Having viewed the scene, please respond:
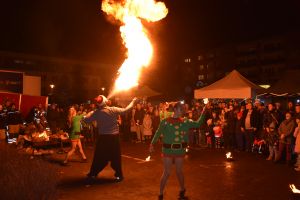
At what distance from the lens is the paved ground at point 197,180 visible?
8.33 metres

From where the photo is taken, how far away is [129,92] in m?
26.2

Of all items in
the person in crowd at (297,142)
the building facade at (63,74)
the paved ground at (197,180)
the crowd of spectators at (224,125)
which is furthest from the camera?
the building facade at (63,74)

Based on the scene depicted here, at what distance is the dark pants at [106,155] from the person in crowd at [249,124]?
7.07 metres

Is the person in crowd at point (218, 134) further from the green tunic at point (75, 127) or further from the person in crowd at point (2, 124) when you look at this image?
the person in crowd at point (2, 124)

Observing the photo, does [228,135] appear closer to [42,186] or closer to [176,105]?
[176,105]

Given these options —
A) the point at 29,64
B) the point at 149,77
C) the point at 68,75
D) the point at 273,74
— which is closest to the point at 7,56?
the point at 29,64

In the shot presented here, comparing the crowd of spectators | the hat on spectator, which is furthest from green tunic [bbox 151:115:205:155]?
the crowd of spectators

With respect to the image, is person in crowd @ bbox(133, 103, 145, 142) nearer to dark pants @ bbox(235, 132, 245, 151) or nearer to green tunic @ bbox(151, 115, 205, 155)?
dark pants @ bbox(235, 132, 245, 151)

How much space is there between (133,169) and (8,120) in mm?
8718

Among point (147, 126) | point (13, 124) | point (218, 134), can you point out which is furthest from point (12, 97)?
point (218, 134)

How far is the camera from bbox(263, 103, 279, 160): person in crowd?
13000 mm

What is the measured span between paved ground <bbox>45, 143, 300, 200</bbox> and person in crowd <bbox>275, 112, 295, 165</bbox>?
0.61 m

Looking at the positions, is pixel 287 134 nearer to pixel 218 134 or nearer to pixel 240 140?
pixel 240 140

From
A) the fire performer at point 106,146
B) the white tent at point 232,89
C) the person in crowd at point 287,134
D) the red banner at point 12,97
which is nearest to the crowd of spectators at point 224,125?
the person in crowd at point 287,134
